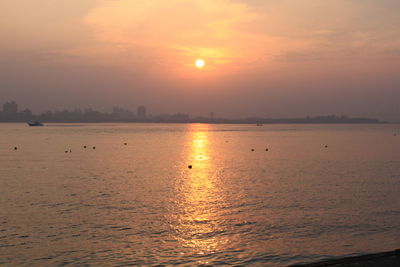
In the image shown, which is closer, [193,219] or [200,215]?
[193,219]

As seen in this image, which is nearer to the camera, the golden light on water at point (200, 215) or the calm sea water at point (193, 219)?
the calm sea water at point (193, 219)

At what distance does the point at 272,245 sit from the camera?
21.2 meters

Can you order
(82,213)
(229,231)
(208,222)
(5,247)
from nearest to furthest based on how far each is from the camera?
1. (5,247)
2. (229,231)
3. (208,222)
4. (82,213)

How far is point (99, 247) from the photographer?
20766 millimetres

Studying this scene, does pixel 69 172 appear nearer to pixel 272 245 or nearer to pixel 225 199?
pixel 225 199

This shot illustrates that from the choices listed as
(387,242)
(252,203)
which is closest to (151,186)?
(252,203)

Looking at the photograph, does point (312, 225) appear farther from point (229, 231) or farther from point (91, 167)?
point (91, 167)

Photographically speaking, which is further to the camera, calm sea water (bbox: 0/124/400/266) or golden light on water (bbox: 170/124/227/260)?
golden light on water (bbox: 170/124/227/260)

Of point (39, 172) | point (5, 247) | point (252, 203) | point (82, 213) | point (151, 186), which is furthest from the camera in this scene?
point (39, 172)

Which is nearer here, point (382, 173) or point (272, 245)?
point (272, 245)

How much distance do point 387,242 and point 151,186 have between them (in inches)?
959

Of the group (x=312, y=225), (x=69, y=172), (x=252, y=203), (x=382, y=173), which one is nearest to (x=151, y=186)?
(x=252, y=203)

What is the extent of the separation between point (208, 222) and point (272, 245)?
5.70 metres

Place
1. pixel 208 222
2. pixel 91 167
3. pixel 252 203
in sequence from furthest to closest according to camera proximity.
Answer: pixel 91 167, pixel 252 203, pixel 208 222
